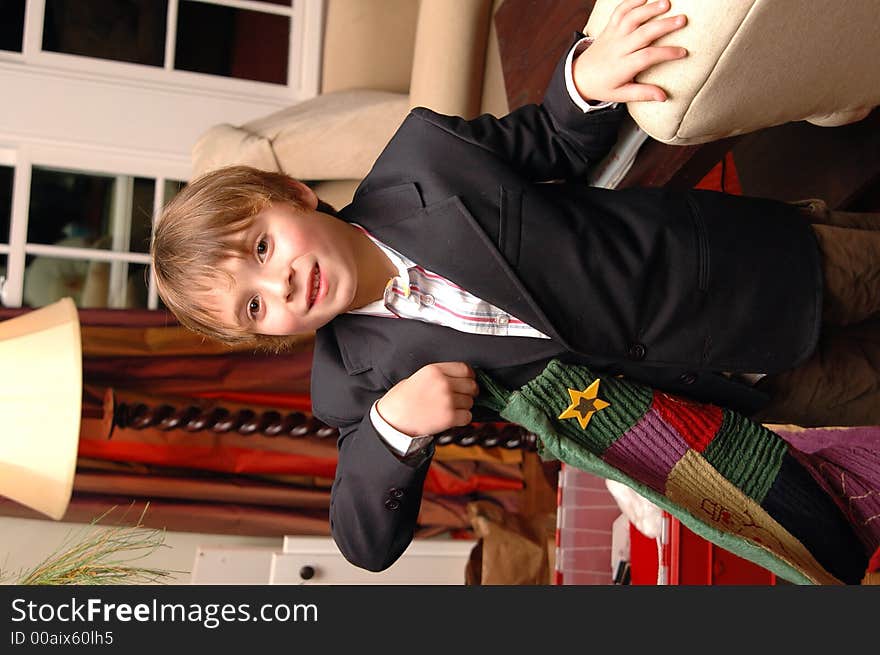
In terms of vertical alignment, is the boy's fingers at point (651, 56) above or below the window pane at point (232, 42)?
below

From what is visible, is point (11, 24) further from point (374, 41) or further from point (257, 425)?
point (257, 425)

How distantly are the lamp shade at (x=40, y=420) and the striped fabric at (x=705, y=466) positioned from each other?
2.73 feet

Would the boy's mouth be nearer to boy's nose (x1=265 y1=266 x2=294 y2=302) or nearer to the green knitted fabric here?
boy's nose (x1=265 y1=266 x2=294 y2=302)

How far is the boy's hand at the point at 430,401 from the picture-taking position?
3.27 ft

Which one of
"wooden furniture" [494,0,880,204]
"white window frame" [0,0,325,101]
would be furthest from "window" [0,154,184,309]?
"wooden furniture" [494,0,880,204]

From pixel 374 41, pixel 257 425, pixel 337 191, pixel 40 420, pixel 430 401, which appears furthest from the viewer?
pixel 374 41

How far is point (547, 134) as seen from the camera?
111 cm

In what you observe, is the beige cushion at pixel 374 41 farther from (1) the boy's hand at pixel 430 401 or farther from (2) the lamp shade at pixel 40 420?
(1) the boy's hand at pixel 430 401

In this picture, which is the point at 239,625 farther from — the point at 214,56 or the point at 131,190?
the point at 214,56

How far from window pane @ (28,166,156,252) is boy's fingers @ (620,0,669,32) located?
77.3 inches

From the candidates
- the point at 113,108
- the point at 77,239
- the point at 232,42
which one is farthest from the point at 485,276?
the point at 232,42

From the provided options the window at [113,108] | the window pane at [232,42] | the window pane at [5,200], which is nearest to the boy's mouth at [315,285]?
the window at [113,108]

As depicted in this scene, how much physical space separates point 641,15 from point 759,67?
0.46 feet

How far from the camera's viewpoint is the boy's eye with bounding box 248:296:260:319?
1.06 meters
